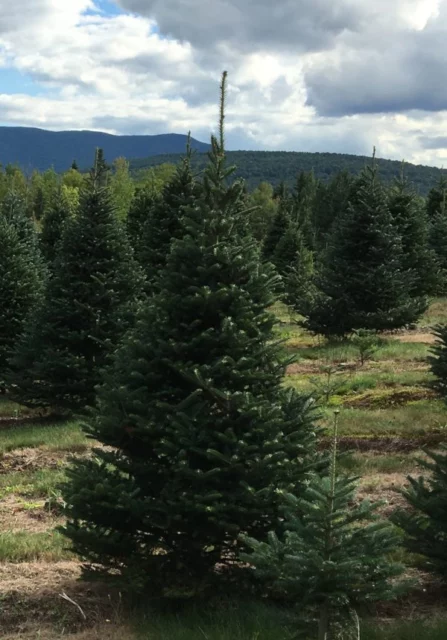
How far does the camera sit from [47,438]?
1370cm

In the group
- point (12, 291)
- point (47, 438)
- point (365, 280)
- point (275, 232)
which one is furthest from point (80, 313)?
point (275, 232)

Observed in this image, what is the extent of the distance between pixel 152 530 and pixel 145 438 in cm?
82

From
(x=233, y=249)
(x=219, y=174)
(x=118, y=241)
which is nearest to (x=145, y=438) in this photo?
(x=233, y=249)

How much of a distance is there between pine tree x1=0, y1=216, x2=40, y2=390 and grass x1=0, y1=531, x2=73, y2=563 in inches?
444

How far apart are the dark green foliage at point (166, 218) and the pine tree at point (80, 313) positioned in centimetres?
608

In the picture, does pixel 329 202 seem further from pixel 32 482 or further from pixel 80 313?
pixel 32 482

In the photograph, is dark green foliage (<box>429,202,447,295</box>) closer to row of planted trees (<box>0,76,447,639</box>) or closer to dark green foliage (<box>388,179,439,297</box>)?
dark green foliage (<box>388,179,439,297</box>)

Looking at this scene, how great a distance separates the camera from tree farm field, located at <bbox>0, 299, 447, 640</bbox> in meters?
5.77

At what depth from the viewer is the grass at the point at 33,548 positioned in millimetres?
7828

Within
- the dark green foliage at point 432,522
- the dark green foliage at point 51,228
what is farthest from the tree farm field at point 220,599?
the dark green foliage at point 51,228

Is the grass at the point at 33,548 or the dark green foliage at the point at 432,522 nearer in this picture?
the dark green foliage at the point at 432,522

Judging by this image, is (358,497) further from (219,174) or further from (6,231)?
(6,231)

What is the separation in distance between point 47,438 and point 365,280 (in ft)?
39.8

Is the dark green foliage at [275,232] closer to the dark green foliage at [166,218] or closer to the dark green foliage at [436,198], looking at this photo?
the dark green foliage at [436,198]
